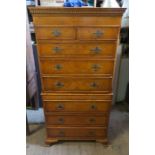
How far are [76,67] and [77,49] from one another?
0.15m

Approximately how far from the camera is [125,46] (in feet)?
7.73

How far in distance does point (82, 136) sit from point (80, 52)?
86 centimetres

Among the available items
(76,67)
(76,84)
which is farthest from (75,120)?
(76,67)

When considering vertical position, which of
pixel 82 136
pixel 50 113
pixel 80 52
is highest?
pixel 80 52

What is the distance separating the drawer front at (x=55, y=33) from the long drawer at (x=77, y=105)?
1.89 feet

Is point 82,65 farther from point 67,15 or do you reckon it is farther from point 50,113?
point 50,113

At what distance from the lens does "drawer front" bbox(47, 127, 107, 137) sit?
6.11 feet

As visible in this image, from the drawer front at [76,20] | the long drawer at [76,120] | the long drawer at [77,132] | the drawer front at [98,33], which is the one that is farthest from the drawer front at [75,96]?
the drawer front at [76,20]

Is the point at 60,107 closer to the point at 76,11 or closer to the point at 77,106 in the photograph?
the point at 77,106

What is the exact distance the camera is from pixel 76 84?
166 centimetres
